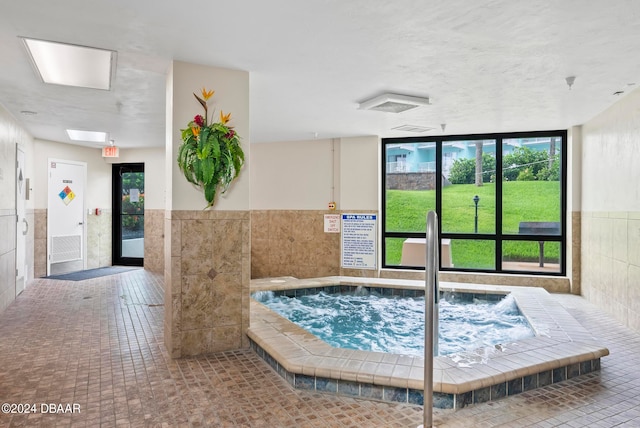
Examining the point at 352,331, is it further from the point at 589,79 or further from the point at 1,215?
the point at 1,215

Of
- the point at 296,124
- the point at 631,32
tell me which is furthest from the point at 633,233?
the point at 296,124

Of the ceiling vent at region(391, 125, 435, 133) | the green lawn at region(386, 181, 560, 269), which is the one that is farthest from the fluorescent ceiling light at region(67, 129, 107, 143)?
the green lawn at region(386, 181, 560, 269)

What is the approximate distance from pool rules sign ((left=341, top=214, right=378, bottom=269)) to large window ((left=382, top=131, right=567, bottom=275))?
0.36 metres

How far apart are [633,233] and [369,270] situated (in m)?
3.84

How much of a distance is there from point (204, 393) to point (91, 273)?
21.2ft

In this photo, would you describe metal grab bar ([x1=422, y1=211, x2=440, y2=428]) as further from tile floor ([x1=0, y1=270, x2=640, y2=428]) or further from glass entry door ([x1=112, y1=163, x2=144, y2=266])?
glass entry door ([x1=112, y1=163, x2=144, y2=266])

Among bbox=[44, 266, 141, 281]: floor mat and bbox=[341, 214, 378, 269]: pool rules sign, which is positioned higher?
bbox=[341, 214, 378, 269]: pool rules sign

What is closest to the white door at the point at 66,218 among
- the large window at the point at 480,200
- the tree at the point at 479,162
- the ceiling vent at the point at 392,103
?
the large window at the point at 480,200

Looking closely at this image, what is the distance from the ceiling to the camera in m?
2.64

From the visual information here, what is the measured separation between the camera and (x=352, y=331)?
16.1 feet

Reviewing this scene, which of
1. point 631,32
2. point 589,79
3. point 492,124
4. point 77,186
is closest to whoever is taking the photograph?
point 631,32

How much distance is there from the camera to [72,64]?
4.04m

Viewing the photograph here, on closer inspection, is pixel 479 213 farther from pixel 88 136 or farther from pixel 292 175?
pixel 88 136

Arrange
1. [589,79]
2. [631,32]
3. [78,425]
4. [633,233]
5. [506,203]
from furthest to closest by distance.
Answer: [506,203] < [633,233] < [589,79] < [631,32] < [78,425]
